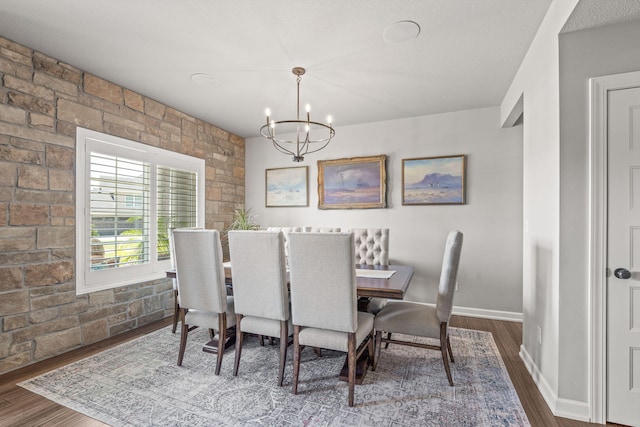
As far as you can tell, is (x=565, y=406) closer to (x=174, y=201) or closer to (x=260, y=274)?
(x=260, y=274)

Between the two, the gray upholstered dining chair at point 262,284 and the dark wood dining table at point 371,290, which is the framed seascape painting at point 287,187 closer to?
the dark wood dining table at point 371,290

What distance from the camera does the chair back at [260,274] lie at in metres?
2.14

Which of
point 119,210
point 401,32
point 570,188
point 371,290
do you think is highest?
point 401,32

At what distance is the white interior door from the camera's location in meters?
1.75

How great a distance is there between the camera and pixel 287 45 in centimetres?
239

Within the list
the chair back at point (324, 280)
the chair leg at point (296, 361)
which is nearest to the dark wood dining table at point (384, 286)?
the chair back at point (324, 280)

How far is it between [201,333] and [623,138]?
149 inches

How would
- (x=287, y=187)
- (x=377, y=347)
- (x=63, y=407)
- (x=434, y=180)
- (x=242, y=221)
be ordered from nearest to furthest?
(x=63, y=407) < (x=377, y=347) < (x=434, y=180) < (x=242, y=221) < (x=287, y=187)

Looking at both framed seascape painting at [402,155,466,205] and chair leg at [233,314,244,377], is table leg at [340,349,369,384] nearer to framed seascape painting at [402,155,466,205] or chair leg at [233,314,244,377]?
chair leg at [233,314,244,377]

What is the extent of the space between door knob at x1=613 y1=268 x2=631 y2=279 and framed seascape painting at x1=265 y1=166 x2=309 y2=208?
3549mm

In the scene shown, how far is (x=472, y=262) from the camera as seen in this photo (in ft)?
12.4

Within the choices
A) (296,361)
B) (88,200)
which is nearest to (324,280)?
(296,361)

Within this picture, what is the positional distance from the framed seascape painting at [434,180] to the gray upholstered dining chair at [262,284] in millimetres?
2484

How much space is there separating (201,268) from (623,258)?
9.09ft
